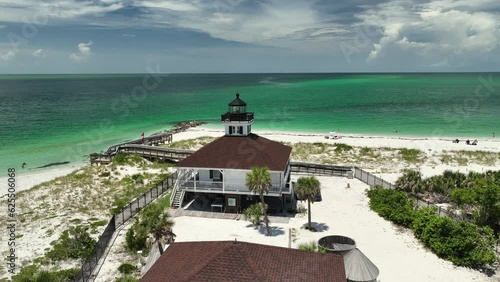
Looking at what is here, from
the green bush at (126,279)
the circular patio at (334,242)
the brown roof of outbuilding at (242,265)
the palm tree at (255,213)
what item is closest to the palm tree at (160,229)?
the green bush at (126,279)

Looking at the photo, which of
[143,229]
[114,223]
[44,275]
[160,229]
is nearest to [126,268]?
[143,229]

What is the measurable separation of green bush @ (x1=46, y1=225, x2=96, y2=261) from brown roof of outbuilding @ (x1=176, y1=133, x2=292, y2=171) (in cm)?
841

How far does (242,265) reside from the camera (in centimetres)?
1498

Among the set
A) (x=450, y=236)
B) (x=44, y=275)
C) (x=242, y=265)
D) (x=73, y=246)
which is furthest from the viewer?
(x=73, y=246)

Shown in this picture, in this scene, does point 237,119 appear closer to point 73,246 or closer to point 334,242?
point 334,242

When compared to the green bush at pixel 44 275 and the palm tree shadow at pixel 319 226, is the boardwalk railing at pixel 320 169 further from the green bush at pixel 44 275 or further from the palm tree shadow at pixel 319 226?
the green bush at pixel 44 275

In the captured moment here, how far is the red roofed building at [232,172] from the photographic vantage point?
29.4 metres

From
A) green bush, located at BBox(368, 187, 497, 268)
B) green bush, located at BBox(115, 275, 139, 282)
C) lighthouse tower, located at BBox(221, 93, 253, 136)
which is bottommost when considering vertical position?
green bush, located at BBox(115, 275, 139, 282)

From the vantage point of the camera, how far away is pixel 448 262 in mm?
22312

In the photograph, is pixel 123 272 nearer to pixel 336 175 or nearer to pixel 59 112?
pixel 336 175

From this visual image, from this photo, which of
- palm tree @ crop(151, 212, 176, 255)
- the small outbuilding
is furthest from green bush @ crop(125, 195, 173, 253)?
the small outbuilding

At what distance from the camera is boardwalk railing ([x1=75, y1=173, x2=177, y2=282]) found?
2073 centimetres

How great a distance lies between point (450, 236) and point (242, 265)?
15.1 m

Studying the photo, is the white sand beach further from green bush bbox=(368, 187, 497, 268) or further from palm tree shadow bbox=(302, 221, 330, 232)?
green bush bbox=(368, 187, 497, 268)
